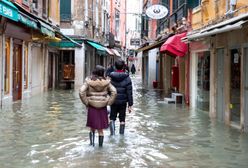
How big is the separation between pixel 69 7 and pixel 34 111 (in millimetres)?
18985

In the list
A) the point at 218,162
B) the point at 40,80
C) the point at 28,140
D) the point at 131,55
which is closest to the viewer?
the point at 218,162

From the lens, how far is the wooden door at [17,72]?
18453 mm

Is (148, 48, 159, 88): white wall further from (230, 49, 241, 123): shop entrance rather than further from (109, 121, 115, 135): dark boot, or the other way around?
(109, 121, 115, 135): dark boot

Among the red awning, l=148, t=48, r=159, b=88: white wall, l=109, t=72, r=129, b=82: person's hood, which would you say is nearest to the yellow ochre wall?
the red awning

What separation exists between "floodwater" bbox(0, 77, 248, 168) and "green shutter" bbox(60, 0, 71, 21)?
19.2 m

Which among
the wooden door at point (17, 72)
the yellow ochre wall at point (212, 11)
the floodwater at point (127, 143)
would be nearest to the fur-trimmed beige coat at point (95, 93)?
the floodwater at point (127, 143)

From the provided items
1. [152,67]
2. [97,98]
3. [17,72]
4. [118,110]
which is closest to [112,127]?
[118,110]

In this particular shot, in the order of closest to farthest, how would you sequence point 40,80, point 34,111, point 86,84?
point 86,84 < point 34,111 < point 40,80

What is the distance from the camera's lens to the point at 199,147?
8656 millimetres

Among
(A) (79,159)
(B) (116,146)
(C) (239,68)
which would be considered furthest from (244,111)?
(A) (79,159)

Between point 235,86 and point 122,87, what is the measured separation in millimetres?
3480

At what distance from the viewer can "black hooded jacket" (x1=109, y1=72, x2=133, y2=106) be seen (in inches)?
376

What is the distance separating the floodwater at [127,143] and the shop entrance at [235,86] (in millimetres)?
417

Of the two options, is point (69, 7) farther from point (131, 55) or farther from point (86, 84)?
point (131, 55)
